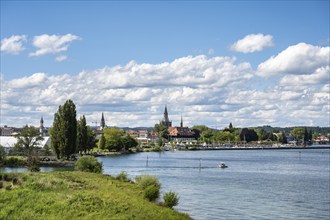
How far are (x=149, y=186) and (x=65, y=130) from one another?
61102 millimetres

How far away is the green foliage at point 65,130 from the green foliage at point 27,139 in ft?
41.6

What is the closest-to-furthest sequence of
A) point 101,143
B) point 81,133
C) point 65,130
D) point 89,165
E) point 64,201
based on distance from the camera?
1. point 64,201
2. point 89,165
3. point 65,130
4. point 81,133
5. point 101,143

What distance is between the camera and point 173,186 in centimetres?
6831

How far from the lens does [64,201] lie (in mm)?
33469

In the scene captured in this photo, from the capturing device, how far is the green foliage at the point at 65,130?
10219 centimetres

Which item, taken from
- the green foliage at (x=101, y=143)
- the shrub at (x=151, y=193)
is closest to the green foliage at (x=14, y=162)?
the shrub at (x=151, y=193)

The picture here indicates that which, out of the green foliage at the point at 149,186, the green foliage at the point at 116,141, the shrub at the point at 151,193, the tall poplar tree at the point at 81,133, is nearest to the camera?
the shrub at the point at 151,193

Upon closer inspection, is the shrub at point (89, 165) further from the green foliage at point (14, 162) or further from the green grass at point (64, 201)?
the green foliage at point (14, 162)

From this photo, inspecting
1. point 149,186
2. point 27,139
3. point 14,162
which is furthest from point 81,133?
point 149,186

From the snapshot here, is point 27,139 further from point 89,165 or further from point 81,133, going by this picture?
point 89,165

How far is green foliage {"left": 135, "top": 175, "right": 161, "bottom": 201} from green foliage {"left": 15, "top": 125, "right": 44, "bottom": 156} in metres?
72.0

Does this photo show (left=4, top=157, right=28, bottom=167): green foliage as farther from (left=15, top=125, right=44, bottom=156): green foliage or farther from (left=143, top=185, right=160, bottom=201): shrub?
(left=143, top=185, right=160, bottom=201): shrub

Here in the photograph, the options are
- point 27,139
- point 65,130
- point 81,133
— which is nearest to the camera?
point 65,130

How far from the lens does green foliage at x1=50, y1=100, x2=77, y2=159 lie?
102 m
